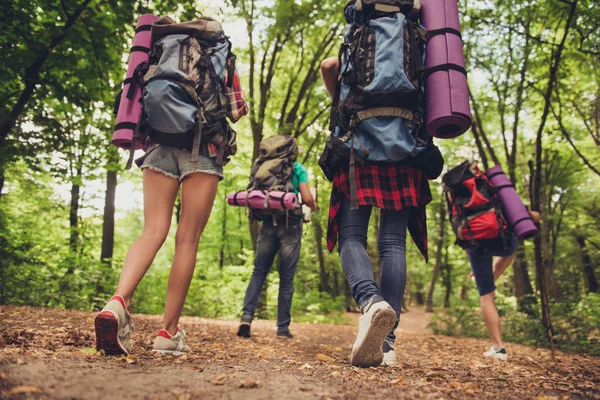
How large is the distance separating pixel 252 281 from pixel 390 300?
256cm

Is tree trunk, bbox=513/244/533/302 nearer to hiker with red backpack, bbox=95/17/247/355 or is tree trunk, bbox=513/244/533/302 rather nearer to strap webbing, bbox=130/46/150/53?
hiker with red backpack, bbox=95/17/247/355

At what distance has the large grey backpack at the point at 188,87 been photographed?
94.3 inches

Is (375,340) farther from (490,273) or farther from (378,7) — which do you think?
(490,273)

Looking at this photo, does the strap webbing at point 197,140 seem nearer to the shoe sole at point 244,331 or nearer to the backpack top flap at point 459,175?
the shoe sole at point 244,331

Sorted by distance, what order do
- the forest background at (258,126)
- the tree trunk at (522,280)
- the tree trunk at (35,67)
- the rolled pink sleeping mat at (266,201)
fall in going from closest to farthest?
the rolled pink sleeping mat at (266,201) → the tree trunk at (35,67) → the forest background at (258,126) → the tree trunk at (522,280)

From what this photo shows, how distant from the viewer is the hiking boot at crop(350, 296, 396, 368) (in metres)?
2.00

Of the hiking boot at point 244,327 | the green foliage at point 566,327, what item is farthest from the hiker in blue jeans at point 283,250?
the green foliage at point 566,327

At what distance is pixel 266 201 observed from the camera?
15.0 ft

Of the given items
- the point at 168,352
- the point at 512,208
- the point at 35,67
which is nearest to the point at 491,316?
the point at 512,208

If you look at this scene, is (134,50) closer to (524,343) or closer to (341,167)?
(341,167)

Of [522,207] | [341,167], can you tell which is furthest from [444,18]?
[522,207]

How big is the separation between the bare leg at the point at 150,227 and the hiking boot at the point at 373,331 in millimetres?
1346

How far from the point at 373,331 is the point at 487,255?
8.58ft

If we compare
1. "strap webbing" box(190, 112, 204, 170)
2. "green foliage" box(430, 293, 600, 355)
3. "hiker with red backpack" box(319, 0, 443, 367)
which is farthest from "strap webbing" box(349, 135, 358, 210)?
"green foliage" box(430, 293, 600, 355)
